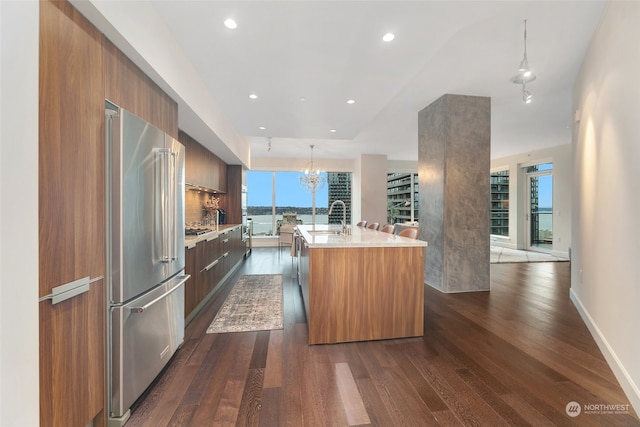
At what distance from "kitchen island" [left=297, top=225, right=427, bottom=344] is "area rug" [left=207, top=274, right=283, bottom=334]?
2.19ft

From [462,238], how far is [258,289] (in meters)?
3.16

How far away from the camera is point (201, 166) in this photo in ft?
14.4

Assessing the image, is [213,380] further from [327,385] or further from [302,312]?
[302,312]

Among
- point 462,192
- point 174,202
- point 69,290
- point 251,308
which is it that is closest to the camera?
point 69,290

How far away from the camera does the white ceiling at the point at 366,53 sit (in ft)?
6.18

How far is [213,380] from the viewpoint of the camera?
6.27 ft

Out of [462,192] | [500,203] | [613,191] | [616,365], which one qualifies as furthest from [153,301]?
[500,203]

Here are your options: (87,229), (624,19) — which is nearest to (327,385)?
(87,229)

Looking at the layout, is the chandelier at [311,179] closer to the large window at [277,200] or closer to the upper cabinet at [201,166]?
the large window at [277,200]

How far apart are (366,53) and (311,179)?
5605 mm

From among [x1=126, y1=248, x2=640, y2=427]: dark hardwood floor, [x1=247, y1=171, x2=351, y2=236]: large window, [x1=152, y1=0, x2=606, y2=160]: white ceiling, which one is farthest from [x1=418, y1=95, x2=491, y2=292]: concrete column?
[x1=247, y1=171, x2=351, y2=236]: large window

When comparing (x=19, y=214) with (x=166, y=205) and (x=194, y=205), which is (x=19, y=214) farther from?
(x=194, y=205)

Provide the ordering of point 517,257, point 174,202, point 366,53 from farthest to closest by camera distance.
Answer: point 517,257, point 366,53, point 174,202

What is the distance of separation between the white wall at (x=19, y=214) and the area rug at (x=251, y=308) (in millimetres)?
1752
